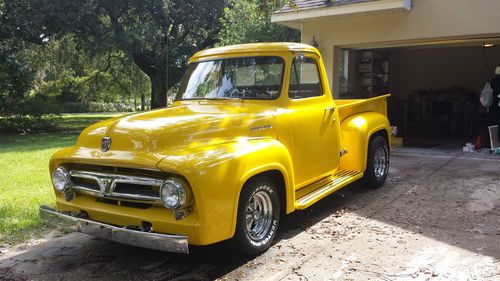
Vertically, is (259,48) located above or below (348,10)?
below

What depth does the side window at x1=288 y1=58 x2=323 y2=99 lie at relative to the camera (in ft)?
17.9

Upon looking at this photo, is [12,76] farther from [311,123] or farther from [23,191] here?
[311,123]

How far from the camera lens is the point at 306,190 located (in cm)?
552

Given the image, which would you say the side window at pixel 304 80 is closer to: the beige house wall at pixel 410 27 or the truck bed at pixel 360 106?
the truck bed at pixel 360 106

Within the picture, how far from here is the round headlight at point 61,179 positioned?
Result: 453 cm

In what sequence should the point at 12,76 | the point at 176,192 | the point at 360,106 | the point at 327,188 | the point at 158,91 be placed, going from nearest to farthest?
the point at 176,192
the point at 327,188
the point at 360,106
the point at 12,76
the point at 158,91

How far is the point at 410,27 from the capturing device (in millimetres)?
10680

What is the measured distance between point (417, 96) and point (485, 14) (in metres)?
5.94

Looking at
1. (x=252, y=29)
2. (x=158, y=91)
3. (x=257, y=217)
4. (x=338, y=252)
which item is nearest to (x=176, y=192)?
(x=257, y=217)

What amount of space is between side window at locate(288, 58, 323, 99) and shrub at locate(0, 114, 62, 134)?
16331 millimetres

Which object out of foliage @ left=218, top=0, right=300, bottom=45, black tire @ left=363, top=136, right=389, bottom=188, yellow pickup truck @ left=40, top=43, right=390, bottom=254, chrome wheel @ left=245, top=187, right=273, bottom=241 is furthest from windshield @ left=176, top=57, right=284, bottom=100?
foliage @ left=218, top=0, right=300, bottom=45

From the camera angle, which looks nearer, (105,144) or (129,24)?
(105,144)

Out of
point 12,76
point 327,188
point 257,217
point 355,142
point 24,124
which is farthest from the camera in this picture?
point 24,124

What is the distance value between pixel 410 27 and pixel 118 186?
8.63 meters
